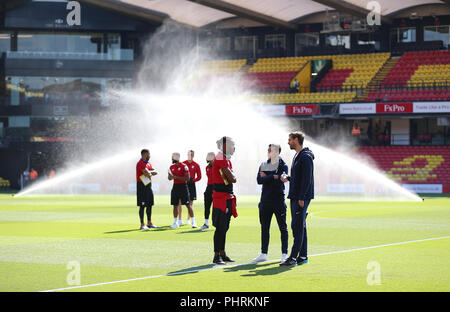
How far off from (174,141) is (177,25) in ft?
43.6

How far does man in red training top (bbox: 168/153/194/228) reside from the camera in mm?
20219

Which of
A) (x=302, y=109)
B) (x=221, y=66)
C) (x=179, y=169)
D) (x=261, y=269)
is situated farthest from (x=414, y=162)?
(x=261, y=269)

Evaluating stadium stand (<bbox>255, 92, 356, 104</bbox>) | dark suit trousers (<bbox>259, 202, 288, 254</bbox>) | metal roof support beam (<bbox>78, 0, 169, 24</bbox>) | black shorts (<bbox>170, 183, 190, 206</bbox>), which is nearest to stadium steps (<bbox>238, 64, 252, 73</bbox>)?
stadium stand (<bbox>255, 92, 356, 104</bbox>)

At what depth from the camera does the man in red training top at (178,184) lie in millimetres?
20219

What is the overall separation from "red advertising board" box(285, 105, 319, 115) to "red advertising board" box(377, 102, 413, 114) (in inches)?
179

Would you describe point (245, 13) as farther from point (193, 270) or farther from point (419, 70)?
point (193, 270)

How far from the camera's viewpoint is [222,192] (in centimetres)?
1286

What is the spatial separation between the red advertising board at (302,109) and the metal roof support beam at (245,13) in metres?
7.59

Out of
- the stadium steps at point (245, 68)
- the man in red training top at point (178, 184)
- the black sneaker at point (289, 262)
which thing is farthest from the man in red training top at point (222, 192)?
the stadium steps at point (245, 68)
